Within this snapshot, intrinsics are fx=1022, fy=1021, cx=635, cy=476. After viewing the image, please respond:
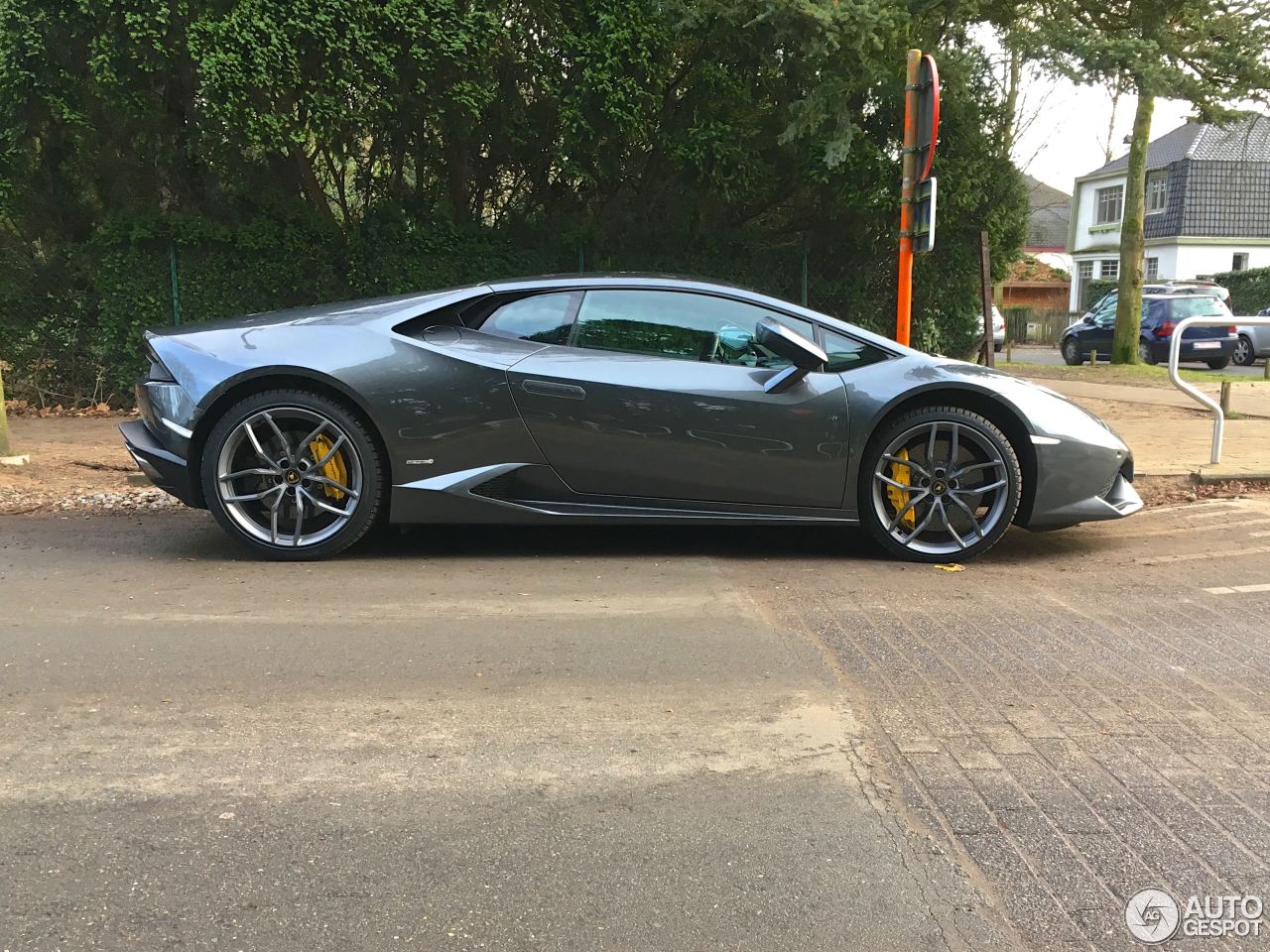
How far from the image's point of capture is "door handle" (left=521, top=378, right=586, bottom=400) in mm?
4969

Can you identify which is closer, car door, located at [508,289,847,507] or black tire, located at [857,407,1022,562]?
car door, located at [508,289,847,507]

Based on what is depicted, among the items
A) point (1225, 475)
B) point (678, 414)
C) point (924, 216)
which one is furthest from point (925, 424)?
point (1225, 475)

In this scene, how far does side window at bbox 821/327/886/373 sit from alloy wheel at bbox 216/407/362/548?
241cm

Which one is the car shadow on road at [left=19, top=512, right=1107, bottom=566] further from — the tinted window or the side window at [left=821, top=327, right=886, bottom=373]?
the tinted window

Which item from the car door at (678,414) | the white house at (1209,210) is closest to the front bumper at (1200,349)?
the car door at (678,414)

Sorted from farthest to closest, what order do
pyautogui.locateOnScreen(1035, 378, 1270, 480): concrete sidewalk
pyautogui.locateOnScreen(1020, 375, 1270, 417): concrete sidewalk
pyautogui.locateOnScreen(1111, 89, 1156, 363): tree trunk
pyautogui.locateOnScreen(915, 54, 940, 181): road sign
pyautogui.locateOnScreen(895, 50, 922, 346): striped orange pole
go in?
pyautogui.locateOnScreen(1111, 89, 1156, 363): tree trunk < pyautogui.locateOnScreen(1020, 375, 1270, 417): concrete sidewalk < pyautogui.locateOnScreen(1035, 378, 1270, 480): concrete sidewalk < pyautogui.locateOnScreen(895, 50, 922, 346): striped orange pole < pyautogui.locateOnScreen(915, 54, 940, 181): road sign

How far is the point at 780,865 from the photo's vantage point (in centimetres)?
243

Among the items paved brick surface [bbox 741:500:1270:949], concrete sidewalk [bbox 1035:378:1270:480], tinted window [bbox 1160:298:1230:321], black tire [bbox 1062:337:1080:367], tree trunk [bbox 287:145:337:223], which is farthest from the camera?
black tire [bbox 1062:337:1080:367]

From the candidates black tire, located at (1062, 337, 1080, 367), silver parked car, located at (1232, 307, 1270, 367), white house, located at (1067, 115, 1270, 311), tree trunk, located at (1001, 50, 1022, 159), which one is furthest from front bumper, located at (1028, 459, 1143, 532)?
white house, located at (1067, 115, 1270, 311)

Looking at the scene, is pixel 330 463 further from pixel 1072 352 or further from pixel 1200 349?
pixel 1072 352

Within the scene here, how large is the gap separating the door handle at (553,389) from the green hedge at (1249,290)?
31.1 m

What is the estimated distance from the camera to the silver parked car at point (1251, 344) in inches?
848

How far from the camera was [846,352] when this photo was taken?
519 cm

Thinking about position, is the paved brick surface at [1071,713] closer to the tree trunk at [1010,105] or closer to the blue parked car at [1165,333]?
the tree trunk at [1010,105]
